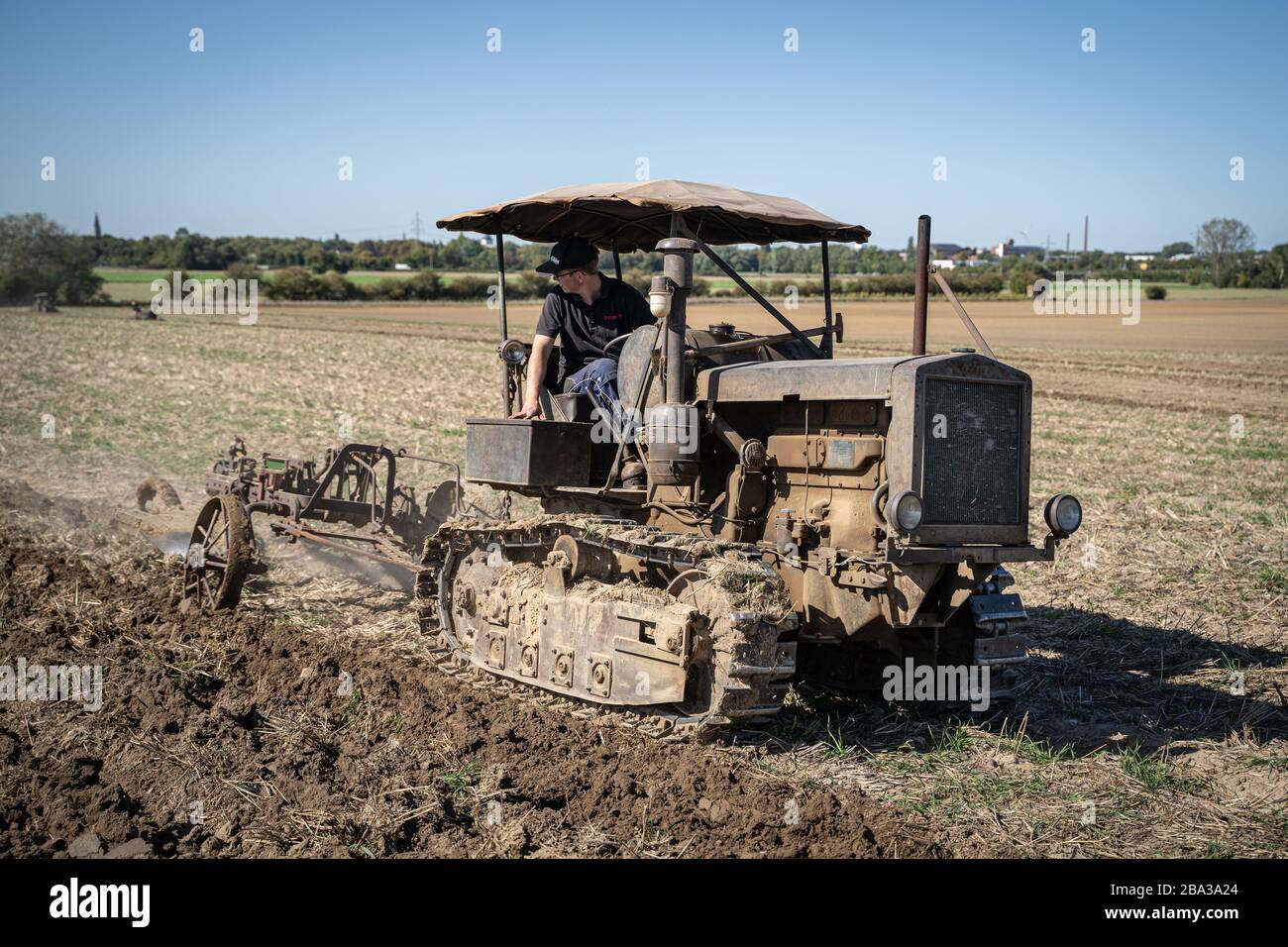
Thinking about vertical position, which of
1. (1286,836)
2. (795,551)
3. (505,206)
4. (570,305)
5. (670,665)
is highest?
(505,206)

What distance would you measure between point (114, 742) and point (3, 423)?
14.2m

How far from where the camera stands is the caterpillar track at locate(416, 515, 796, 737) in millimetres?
5996

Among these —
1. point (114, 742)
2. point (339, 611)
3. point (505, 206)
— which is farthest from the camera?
point (339, 611)

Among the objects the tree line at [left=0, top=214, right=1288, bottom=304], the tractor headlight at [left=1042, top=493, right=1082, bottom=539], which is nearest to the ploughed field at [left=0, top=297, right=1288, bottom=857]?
the tractor headlight at [left=1042, top=493, right=1082, bottom=539]

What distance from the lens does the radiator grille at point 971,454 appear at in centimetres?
623

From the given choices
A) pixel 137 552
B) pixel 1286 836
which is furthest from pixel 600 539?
pixel 137 552

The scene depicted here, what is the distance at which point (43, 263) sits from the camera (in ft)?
182

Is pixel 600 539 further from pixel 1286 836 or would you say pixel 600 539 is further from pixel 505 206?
pixel 1286 836

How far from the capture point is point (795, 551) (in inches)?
260

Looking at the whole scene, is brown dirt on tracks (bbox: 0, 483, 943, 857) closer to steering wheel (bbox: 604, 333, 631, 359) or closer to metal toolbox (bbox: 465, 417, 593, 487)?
metal toolbox (bbox: 465, 417, 593, 487)

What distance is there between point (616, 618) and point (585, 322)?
2.55 m

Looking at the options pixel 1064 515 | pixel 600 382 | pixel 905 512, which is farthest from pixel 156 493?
pixel 1064 515

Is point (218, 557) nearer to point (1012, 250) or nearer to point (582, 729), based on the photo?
point (582, 729)

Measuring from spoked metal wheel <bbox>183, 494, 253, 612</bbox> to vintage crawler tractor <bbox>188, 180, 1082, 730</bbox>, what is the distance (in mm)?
1893
